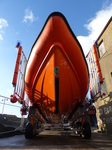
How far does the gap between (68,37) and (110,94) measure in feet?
22.9

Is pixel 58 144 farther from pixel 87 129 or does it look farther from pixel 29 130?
pixel 87 129

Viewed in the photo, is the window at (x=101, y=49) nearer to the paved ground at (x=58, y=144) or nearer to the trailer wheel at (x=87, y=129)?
the trailer wheel at (x=87, y=129)

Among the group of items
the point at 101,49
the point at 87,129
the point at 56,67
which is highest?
the point at 101,49

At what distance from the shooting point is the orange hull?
4515 millimetres

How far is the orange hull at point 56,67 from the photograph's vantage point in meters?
4.52

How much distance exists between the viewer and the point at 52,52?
15.7 ft

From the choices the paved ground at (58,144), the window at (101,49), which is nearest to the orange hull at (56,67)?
the paved ground at (58,144)

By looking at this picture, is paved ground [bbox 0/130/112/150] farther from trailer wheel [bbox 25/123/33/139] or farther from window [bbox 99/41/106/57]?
window [bbox 99/41/106/57]

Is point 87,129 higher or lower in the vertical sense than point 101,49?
lower

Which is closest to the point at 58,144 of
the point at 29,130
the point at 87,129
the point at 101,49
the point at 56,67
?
the point at 29,130

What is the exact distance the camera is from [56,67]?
4.95 meters

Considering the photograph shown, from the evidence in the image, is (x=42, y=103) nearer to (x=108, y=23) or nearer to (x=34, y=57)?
(x=34, y=57)

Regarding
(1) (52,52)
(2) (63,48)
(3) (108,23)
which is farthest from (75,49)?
(3) (108,23)

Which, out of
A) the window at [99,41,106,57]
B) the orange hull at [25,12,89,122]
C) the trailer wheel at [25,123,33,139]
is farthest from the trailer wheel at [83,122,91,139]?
the window at [99,41,106,57]
